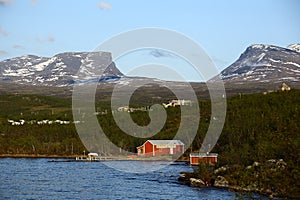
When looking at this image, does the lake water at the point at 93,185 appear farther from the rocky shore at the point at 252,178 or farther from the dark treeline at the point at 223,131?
the dark treeline at the point at 223,131

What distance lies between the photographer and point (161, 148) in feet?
260

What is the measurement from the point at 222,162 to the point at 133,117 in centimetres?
4595

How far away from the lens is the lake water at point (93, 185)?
37553mm

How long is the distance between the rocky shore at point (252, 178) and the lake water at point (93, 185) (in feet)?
4.85

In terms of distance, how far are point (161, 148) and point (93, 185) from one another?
3686 cm

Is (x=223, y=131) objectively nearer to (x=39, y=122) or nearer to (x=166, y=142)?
(x=166, y=142)

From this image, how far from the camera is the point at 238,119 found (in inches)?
3051

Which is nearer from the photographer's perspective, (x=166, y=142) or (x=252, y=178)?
(x=252, y=178)

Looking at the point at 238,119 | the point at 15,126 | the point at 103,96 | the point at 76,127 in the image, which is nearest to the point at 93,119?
the point at 76,127

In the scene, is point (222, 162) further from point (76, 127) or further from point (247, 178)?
point (76, 127)

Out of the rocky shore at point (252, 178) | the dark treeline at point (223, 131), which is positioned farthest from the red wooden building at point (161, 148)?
the rocky shore at point (252, 178)

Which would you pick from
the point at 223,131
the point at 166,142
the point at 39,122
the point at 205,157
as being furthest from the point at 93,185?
the point at 39,122

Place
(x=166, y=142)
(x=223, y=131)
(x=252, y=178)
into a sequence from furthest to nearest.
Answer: (x=166, y=142), (x=223, y=131), (x=252, y=178)

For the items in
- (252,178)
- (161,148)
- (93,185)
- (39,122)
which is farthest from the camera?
(39,122)
